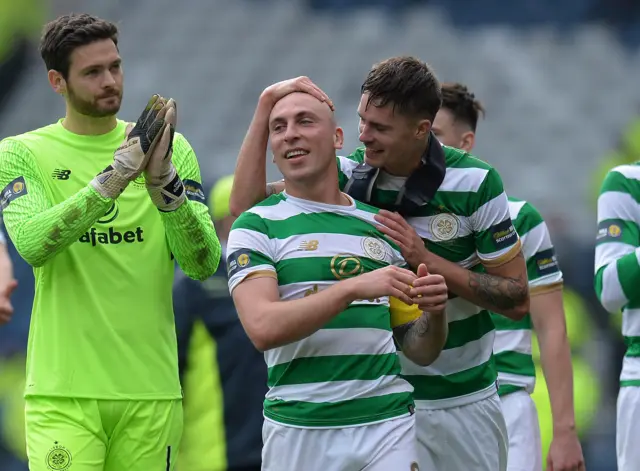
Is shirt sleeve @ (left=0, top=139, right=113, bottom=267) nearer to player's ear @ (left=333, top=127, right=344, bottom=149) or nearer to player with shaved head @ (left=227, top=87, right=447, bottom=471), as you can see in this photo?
player with shaved head @ (left=227, top=87, right=447, bottom=471)

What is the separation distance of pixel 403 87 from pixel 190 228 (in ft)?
2.92

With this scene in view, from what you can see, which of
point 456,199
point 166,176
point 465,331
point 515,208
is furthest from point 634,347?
point 166,176

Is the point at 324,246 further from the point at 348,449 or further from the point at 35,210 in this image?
the point at 35,210

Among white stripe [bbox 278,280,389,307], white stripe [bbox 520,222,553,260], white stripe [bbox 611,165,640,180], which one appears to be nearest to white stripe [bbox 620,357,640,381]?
white stripe [bbox 520,222,553,260]

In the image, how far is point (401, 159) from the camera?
4188 mm

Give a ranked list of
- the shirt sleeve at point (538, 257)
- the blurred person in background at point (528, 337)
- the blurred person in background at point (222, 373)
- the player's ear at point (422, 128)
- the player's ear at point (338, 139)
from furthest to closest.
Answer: the blurred person in background at point (222, 373), the shirt sleeve at point (538, 257), the blurred person in background at point (528, 337), the player's ear at point (422, 128), the player's ear at point (338, 139)

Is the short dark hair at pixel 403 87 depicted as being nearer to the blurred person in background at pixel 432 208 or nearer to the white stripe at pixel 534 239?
the blurred person in background at pixel 432 208

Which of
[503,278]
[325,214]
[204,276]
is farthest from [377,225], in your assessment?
[204,276]

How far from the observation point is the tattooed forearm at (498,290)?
4.14m

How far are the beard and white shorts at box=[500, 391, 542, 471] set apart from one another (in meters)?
2.24

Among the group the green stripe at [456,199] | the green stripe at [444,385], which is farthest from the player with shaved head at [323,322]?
the green stripe at [444,385]

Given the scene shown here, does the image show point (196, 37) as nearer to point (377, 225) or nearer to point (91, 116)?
point (91, 116)

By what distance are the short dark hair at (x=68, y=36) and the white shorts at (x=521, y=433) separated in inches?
94.7

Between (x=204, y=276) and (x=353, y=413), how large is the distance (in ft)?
3.38
